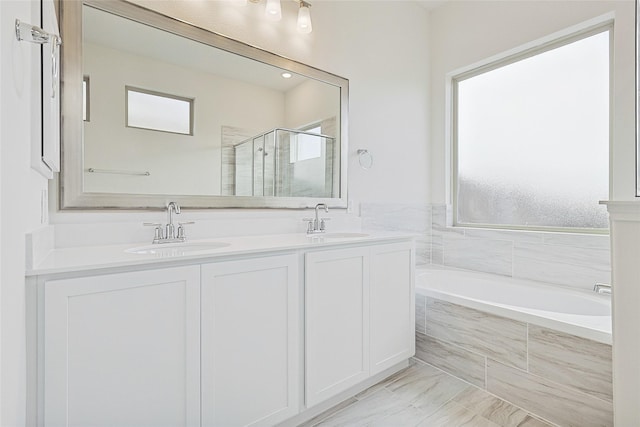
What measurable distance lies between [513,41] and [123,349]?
3.13 m

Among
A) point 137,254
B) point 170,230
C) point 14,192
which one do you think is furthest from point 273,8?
point 14,192

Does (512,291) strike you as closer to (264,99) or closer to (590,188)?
(590,188)

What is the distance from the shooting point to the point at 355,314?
1.76 m

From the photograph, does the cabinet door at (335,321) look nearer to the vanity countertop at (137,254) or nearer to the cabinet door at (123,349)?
the vanity countertop at (137,254)

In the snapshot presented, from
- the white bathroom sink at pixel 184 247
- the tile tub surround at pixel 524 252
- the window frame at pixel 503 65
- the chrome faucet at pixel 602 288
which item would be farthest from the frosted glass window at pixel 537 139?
the white bathroom sink at pixel 184 247


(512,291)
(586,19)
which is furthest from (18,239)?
(586,19)

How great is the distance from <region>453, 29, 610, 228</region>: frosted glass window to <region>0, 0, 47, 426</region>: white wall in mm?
2967

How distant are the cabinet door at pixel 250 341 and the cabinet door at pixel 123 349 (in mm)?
59

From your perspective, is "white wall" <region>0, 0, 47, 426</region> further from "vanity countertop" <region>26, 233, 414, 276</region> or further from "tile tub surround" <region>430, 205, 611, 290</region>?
"tile tub surround" <region>430, 205, 611, 290</region>

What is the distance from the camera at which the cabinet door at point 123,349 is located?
3.17ft

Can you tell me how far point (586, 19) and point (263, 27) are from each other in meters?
2.11

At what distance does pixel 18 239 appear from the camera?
32.6 inches

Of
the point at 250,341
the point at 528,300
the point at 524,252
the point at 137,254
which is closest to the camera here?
the point at 137,254

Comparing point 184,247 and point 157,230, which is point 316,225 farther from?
point 157,230
